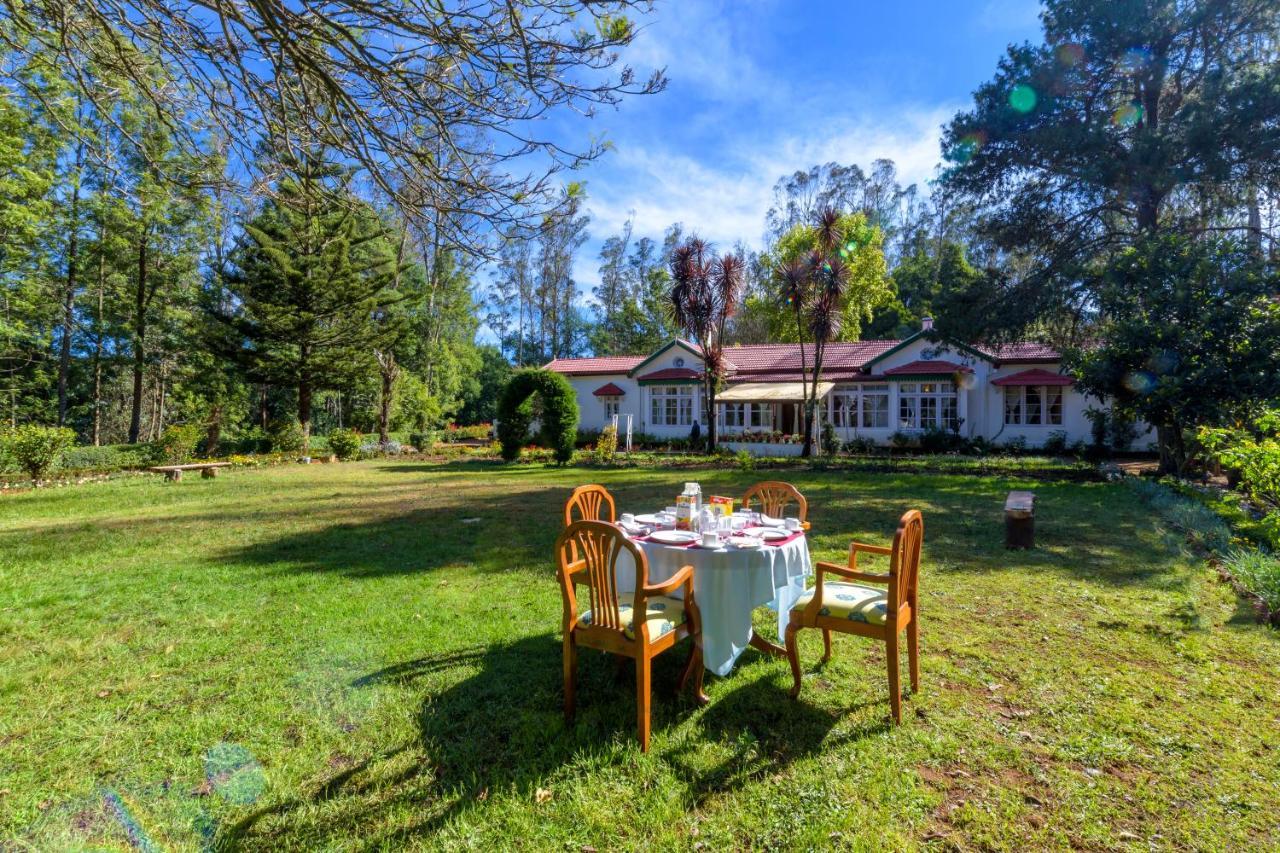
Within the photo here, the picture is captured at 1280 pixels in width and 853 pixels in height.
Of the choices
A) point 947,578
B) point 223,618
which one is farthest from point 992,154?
point 223,618

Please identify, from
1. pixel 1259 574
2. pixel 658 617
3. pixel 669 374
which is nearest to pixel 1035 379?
pixel 669 374

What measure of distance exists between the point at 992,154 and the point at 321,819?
62.6ft

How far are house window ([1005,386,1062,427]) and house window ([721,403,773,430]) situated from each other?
911cm

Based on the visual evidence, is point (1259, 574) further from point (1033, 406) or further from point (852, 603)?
point (1033, 406)

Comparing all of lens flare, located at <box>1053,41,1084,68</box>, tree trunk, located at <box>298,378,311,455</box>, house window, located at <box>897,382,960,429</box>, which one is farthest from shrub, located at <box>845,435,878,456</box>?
tree trunk, located at <box>298,378,311,455</box>

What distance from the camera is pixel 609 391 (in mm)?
27828

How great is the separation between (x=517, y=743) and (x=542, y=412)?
15.9 meters

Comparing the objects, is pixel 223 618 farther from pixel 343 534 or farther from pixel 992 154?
pixel 992 154

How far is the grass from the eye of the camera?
2.51 meters

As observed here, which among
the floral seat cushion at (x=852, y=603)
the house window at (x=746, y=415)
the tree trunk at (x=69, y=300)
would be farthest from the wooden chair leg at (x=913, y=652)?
the tree trunk at (x=69, y=300)

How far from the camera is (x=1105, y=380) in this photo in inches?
485

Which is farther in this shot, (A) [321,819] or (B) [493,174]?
(B) [493,174]

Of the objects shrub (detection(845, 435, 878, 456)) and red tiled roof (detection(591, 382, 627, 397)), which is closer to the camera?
shrub (detection(845, 435, 878, 456))

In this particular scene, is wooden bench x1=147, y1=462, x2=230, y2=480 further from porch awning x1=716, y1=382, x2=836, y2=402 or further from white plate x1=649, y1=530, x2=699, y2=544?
porch awning x1=716, y1=382, x2=836, y2=402
